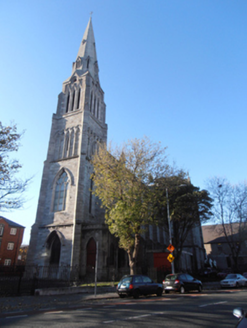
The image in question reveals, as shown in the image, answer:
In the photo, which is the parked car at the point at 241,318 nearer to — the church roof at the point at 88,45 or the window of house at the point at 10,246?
the church roof at the point at 88,45

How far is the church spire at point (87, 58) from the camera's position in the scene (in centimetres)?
4075

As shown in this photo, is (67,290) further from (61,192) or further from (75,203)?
(61,192)

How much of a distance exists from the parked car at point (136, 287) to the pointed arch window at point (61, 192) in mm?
17272

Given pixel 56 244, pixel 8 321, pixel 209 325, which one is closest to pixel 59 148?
pixel 56 244

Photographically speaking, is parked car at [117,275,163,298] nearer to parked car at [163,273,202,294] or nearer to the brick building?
parked car at [163,273,202,294]

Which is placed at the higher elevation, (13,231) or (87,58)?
(87,58)

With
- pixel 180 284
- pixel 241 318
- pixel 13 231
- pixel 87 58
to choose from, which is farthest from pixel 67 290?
pixel 87 58

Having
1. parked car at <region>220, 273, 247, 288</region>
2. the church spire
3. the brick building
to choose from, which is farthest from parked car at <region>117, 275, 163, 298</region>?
the brick building

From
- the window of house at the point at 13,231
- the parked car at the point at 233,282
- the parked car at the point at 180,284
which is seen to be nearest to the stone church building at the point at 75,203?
the parked car at the point at 180,284

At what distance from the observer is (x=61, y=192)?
3023 centimetres

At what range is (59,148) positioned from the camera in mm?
33594

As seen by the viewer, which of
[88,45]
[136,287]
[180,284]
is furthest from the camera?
[88,45]

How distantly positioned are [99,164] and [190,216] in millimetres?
13495

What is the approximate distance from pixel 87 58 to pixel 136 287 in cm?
3964
